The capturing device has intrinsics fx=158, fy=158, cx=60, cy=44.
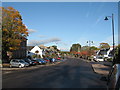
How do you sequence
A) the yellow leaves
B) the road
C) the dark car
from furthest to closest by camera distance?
1. the yellow leaves
2. the road
3. the dark car

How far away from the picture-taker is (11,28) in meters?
28.3

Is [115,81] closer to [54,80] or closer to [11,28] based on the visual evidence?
[54,80]

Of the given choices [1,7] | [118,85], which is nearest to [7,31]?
[1,7]

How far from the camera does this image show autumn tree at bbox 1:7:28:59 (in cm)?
2747

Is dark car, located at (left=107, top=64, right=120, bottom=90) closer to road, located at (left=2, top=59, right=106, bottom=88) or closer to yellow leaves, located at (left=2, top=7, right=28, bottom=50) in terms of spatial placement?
road, located at (left=2, top=59, right=106, bottom=88)

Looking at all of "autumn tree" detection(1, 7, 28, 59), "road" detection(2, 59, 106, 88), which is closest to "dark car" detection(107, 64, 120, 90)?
"road" detection(2, 59, 106, 88)

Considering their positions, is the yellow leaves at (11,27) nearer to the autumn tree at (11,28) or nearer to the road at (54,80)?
the autumn tree at (11,28)

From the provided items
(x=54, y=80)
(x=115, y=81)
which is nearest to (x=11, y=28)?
(x=54, y=80)

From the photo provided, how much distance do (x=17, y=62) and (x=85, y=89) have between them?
20980 mm

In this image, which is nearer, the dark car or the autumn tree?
the dark car

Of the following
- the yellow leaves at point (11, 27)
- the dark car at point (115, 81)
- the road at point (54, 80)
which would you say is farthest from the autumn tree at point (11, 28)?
the dark car at point (115, 81)

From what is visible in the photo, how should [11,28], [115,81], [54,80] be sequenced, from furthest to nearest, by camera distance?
1. [11,28]
2. [54,80]
3. [115,81]

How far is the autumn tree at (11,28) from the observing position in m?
27.5

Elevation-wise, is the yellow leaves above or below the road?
above
